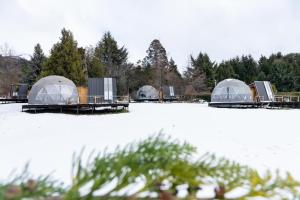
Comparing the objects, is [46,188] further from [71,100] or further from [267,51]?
[267,51]

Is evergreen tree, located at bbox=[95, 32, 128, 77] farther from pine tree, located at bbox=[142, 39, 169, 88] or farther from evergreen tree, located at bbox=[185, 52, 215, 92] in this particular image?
evergreen tree, located at bbox=[185, 52, 215, 92]

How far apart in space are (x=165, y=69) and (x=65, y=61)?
20974 mm

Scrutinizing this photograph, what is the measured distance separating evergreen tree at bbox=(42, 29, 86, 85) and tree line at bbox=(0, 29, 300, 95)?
6.70 m

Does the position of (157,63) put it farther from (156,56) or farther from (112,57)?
(112,57)

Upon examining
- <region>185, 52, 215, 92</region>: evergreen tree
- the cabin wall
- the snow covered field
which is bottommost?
the snow covered field

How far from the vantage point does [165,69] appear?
57156 millimetres

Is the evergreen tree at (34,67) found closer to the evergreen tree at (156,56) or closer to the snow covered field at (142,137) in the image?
the evergreen tree at (156,56)

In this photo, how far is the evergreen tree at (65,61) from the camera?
4003cm

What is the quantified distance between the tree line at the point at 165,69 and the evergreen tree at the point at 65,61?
22.0 feet

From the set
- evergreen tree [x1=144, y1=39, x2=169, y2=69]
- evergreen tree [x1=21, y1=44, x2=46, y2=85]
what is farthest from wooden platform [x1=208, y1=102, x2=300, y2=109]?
evergreen tree [x1=21, y1=44, x2=46, y2=85]

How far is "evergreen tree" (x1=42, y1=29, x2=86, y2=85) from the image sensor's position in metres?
40.0

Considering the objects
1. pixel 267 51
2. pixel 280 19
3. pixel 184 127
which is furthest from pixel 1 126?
pixel 267 51

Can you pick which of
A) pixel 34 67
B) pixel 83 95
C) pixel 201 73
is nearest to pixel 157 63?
pixel 201 73

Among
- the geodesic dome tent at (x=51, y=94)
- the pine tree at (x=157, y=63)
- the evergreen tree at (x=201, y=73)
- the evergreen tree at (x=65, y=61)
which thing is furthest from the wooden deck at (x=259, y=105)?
the evergreen tree at (x=201, y=73)
